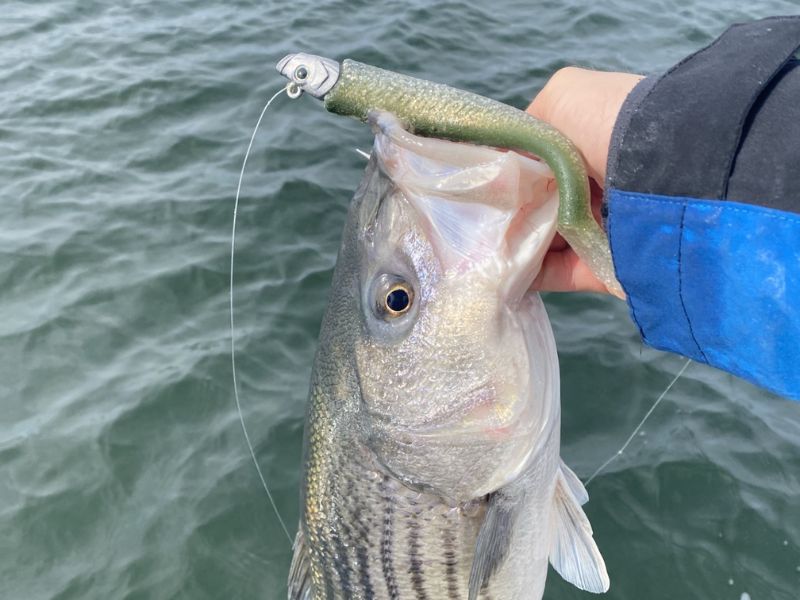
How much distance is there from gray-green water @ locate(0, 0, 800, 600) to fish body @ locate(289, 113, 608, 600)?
5.72 feet

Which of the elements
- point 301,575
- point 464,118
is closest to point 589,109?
point 464,118

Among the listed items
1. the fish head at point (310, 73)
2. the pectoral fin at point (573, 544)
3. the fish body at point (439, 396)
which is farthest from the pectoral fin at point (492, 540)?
the fish head at point (310, 73)

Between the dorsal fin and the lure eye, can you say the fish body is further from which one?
the lure eye

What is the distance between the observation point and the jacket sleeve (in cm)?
141

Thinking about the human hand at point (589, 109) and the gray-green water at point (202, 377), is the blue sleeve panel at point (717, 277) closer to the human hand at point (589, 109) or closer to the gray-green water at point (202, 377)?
the human hand at point (589, 109)

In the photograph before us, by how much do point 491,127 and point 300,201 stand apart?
444 cm

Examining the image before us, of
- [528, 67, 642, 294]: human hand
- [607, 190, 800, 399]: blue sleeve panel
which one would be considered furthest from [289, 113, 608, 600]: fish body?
[607, 190, 800, 399]: blue sleeve panel

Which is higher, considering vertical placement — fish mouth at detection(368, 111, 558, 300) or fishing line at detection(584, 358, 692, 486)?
fish mouth at detection(368, 111, 558, 300)

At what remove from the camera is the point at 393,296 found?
186 centimetres

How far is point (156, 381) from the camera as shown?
173 inches

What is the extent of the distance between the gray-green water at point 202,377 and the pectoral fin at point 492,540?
1941mm

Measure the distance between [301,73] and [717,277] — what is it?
1.09 m

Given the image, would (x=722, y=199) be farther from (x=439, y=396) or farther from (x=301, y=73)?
(x=301, y=73)

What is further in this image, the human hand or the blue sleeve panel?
the human hand
